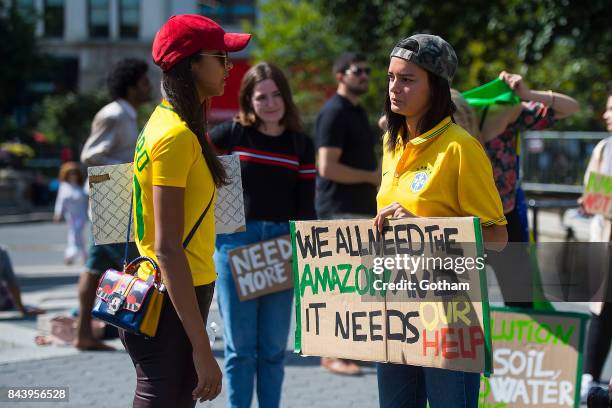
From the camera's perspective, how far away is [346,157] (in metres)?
6.25

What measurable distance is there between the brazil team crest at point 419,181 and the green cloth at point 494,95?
1735 mm

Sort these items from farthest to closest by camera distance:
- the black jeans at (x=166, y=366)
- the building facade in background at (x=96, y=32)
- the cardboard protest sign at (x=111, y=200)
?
1. the building facade in background at (x=96, y=32)
2. the cardboard protest sign at (x=111, y=200)
3. the black jeans at (x=166, y=366)

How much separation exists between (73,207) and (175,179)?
12.0 metres

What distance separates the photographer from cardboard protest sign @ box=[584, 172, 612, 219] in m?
5.73

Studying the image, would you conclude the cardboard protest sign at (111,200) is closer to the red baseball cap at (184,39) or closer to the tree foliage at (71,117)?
the red baseball cap at (184,39)

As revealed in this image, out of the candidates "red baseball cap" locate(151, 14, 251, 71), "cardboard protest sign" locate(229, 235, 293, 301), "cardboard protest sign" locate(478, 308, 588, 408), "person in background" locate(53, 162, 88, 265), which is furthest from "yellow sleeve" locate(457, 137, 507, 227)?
"person in background" locate(53, 162, 88, 265)

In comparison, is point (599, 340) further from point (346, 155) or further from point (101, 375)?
point (101, 375)

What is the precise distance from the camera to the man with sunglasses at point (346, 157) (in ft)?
20.3

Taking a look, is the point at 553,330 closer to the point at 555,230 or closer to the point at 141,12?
the point at 555,230

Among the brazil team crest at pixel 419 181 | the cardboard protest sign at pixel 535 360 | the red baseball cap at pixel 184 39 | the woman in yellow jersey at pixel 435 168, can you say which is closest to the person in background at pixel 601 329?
the cardboard protest sign at pixel 535 360

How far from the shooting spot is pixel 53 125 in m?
34.9

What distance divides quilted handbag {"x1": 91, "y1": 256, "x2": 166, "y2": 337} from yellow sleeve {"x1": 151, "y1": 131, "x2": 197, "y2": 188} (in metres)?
0.31

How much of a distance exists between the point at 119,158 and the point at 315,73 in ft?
96.1

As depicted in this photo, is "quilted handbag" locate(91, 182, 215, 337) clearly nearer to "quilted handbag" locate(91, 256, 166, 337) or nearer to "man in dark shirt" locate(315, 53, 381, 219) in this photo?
"quilted handbag" locate(91, 256, 166, 337)
